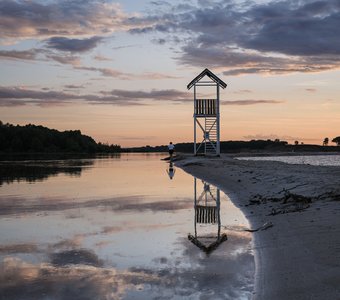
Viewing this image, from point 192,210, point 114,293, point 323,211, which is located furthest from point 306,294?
point 192,210

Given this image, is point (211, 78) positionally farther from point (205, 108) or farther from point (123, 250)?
point (123, 250)

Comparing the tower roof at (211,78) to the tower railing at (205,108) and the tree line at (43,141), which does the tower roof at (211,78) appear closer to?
the tower railing at (205,108)

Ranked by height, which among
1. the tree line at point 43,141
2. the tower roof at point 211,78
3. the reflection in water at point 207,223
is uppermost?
the tower roof at point 211,78

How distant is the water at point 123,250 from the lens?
6062 millimetres

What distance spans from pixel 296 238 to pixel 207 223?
2.94 metres

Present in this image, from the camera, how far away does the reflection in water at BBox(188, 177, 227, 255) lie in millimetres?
8791

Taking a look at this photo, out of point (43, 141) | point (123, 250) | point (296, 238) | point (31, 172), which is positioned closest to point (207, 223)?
point (296, 238)

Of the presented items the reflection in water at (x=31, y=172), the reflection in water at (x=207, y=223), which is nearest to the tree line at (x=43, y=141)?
the reflection in water at (x=31, y=172)

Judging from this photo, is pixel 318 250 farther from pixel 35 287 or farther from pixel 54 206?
pixel 54 206

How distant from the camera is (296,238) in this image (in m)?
8.45

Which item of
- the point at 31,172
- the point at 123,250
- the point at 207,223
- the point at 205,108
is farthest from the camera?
the point at 205,108

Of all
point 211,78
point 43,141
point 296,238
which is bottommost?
point 296,238

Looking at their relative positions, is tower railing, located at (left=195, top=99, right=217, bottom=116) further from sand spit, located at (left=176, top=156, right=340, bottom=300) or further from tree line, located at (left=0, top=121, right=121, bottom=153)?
tree line, located at (left=0, top=121, right=121, bottom=153)

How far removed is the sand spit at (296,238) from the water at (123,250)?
1.05ft
